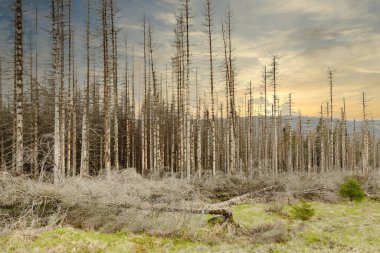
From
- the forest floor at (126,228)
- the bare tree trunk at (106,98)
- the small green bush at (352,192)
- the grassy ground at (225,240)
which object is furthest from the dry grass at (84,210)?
the small green bush at (352,192)

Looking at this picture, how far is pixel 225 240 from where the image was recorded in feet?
29.3

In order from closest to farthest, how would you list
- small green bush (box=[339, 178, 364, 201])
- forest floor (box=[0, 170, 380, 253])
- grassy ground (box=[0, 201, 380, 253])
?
1. grassy ground (box=[0, 201, 380, 253])
2. forest floor (box=[0, 170, 380, 253])
3. small green bush (box=[339, 178, 364, 201])

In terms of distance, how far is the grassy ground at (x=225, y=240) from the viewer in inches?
281

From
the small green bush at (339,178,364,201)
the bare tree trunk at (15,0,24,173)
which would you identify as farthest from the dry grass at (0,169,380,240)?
the small green bush at (339,178,364,201)

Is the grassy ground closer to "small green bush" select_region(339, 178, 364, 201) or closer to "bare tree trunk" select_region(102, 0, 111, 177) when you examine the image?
"small green bush" select_region(339, 178, 364, 201)

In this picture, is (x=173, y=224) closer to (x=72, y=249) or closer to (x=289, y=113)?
(x=72, y=249)

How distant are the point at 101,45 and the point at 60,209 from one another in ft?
48.2

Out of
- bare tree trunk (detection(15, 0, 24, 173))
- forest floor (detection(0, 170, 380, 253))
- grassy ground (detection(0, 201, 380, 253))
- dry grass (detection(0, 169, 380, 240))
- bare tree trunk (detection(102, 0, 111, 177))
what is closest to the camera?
grassy ground (detection(0, 201, 380, 253))

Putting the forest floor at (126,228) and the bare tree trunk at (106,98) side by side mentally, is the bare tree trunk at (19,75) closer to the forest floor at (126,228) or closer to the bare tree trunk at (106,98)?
the forest floor at (126,228)

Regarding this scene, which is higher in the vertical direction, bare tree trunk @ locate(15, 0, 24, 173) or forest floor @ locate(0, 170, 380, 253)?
bare tree trunk @ locate(15, 0, 24, 173)

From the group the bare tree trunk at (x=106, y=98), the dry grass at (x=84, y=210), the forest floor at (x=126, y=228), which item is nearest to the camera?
the forest floor at (x=126, y=228)

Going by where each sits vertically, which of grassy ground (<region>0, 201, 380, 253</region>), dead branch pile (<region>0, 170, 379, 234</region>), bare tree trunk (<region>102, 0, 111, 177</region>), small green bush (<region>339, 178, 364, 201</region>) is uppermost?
bare tree trunk (<region>102, 0, 111, 177</region>)

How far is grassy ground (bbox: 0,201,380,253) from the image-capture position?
7.13m

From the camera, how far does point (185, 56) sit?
25016mm
